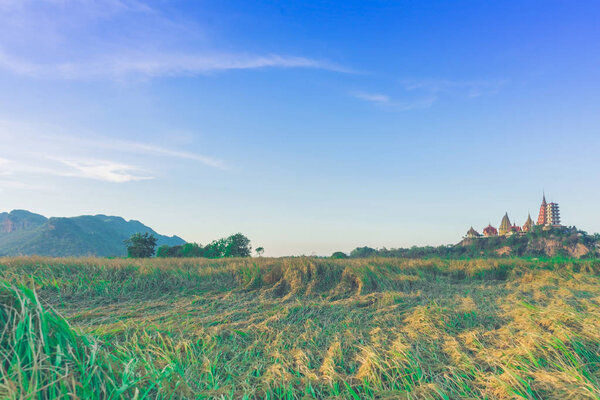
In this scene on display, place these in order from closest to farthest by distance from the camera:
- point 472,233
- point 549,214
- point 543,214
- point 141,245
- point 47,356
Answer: point 47,356 < point 141,245 < point 472,233 < point 549,214 < point 543,214

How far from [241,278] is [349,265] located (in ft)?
8.61

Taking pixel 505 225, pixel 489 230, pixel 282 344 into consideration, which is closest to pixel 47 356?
pixel 282 344

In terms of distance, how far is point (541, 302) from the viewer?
5402 millimetres

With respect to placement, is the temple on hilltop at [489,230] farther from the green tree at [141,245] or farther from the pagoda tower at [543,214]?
the green tree at [141,245]

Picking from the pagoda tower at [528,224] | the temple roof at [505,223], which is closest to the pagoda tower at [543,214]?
the pagoda tower at [528,224]

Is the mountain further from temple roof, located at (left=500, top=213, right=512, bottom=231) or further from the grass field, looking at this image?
temple roof, located at (left=500, top=213, right=512, bottom=231)

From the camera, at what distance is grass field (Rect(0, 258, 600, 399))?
1648mm

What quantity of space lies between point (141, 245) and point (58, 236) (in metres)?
93.8

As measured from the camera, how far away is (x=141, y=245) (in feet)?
144

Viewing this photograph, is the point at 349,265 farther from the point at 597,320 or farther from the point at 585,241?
the point at 585,241

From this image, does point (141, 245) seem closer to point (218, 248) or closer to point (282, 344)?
point (218, 248)

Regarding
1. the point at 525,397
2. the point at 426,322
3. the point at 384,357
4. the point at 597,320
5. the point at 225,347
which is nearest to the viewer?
the point at 525,397

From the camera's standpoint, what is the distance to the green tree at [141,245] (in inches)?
1706

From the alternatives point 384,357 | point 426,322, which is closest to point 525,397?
point 384,357
